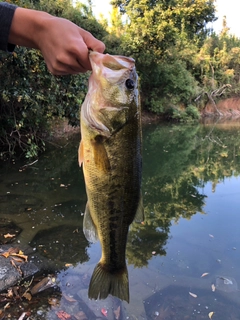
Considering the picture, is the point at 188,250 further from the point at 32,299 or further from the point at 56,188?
the point at 56,188

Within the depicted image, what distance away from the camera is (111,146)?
5.08 feet

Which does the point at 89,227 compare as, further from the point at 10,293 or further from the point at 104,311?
the point at 10,293

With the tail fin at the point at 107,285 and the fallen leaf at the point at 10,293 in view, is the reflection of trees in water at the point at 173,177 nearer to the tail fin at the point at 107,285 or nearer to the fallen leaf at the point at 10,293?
the fallen leaf at the point at 10,293

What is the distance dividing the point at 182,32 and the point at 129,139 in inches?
1016

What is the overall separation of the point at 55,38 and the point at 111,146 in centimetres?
57

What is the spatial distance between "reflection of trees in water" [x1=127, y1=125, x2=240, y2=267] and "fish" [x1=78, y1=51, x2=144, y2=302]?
2.75 m

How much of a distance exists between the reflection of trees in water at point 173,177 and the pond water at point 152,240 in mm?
22

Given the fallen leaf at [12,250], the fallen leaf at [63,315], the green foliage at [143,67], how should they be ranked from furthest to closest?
1. the green foliage at [143,67]
2. the fallen leaf at [12,250]
3. the fallen leaf at [63,315]

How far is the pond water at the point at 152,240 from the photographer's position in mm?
3471

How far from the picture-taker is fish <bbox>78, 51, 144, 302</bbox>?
1.48 metres

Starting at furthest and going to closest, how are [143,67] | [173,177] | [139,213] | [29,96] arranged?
1. [143,67]
2. [173,177]
3. [29,96]
4. [139,213]

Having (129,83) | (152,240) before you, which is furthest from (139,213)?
(152,240)

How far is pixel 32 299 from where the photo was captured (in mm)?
3391

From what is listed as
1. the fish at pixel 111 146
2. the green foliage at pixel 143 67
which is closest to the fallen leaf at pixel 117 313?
the fish at pixel 111 146
